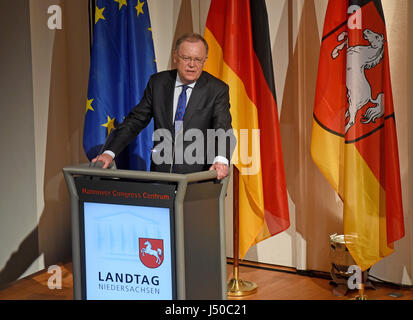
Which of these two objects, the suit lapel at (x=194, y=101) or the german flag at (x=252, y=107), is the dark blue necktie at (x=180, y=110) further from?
the german flag at (x=252, y=107)

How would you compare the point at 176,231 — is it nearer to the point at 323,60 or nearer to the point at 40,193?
the point at 323,60

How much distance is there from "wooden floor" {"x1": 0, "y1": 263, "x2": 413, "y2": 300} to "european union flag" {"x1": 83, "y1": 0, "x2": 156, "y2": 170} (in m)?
1.02

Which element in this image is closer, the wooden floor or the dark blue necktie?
the dark blue necktie

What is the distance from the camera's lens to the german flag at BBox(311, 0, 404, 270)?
371cm

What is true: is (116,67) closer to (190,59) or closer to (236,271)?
(190,59)

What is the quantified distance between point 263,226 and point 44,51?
2.21 meters

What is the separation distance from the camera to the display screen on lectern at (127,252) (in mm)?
2512

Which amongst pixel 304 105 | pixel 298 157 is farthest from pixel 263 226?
pixel 304 105

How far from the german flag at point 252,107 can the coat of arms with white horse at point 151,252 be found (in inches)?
64.9

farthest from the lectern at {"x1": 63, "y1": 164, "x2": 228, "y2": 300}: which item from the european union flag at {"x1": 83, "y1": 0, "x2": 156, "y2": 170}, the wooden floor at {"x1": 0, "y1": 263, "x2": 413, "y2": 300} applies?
the european union flag at {"x1": 83, "y1": 0, "x2": 156, "y2": 170}

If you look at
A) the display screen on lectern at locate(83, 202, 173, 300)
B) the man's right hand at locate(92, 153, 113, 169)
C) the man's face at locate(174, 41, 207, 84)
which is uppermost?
the man's face at locate(174, 41, 207, 84)

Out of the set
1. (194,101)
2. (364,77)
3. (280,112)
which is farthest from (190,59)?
(280,112)

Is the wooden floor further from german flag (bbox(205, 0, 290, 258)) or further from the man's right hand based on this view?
the man's right hand

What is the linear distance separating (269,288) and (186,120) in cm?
164
